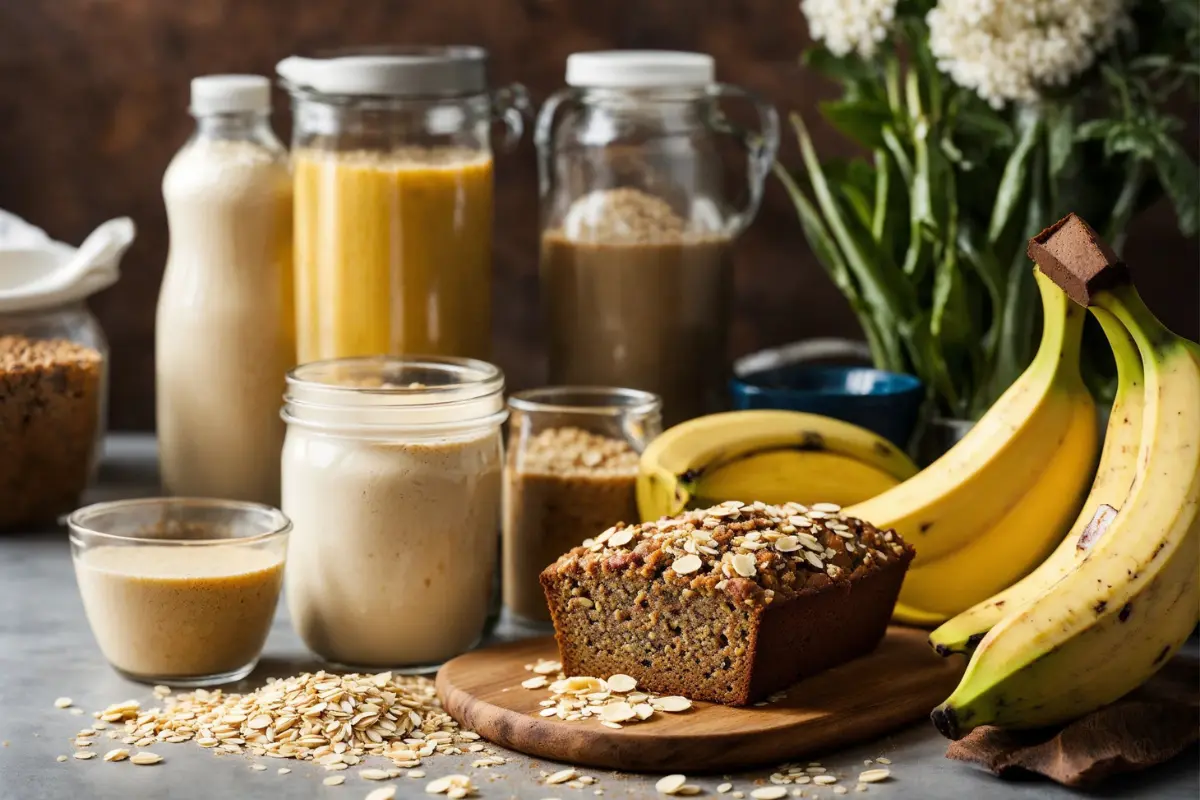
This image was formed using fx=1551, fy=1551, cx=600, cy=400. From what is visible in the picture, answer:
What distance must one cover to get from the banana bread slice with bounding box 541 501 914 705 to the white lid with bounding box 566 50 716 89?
1.52ft

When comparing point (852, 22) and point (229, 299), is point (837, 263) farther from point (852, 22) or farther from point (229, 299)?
point (229, 299)

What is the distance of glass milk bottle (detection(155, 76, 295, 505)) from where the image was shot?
1.51m

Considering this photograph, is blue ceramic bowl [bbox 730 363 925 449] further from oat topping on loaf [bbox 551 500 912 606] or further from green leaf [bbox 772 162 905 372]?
oat topping on loaf [bbox 551 500 912 606]

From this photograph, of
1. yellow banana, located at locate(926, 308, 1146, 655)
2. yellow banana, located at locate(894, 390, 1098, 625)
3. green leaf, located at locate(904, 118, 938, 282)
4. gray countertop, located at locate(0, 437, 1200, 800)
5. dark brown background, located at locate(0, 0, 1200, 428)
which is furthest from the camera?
dark brown background, located at locate(0, 0, 1200, 428)

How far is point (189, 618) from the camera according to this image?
117 cm

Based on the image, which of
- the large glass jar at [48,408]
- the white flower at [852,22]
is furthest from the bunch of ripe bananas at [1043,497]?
the large glass jar at [48,408]

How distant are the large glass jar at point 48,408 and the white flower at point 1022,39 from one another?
2.96ft

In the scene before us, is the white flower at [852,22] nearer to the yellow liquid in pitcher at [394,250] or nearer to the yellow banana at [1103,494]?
the yellow liquid in pitcher at [394,250]

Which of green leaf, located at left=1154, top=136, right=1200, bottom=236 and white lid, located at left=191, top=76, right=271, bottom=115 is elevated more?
white lid, located at left=191, top=76, right=271, bottom=115

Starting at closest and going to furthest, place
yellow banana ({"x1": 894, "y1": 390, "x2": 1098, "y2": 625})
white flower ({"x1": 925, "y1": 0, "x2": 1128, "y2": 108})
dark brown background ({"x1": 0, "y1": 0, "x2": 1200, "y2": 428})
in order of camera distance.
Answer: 1. yellow banana ({"x1": 894, "y1": 390, "x2": 1098, "y2": 625})
2. white flower ({"x1": 925, "y1": 0, "x2": 1128, "y2": 108})
3. dark brown background ({"x1": 0, "y1": 0, "x2": 1200, "y2": 428})

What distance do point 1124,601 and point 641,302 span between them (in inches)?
23.5

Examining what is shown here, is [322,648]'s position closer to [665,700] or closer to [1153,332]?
[665,700]

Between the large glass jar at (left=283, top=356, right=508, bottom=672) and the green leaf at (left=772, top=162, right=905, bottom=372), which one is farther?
the green leaf at (left=772, top=162, right=905, bottom=372)

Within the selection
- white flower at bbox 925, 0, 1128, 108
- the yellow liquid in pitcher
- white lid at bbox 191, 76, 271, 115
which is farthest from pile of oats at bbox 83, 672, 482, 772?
white flower at bbox 925, 0, 1128, 108
